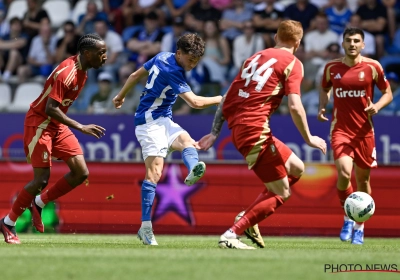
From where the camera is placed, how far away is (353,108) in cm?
1102

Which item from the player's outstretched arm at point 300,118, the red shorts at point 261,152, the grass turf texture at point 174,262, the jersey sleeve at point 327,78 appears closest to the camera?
the grass turf texture at point 174,262

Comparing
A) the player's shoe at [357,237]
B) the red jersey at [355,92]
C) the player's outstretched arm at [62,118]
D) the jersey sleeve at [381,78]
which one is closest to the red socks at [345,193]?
the player's shoe at [357,237]

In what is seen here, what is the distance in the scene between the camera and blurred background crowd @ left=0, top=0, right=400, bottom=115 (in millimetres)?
16922

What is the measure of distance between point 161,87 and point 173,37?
8.44m

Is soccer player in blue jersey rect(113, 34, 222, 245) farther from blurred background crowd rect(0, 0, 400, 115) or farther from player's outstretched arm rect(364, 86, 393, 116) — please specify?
blurred background crowd rect(0, 0, 400, 115)

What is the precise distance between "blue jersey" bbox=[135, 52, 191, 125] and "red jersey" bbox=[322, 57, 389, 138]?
2386 millimetres

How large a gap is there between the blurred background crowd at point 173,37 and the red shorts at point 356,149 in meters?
5.00

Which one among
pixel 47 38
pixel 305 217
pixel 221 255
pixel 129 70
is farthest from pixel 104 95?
pixel 221 255

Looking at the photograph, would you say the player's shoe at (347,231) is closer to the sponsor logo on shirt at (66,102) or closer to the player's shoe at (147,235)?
the player's shoe at (147,235)

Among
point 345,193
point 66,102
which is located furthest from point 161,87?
point 345,193

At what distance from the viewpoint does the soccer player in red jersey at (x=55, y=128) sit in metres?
9.44

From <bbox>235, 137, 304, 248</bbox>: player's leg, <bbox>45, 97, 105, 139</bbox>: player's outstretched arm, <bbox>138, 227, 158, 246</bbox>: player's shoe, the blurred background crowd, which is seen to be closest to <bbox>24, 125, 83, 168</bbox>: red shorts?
<bbox>45, 97, 105, 139</bbox>: player's outstretched arm

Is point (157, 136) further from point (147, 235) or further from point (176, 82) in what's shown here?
point (147, 235)

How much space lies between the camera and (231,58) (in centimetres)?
1762
